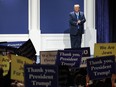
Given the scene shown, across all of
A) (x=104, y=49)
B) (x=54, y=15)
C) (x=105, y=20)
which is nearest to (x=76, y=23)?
(x=54, y=15)

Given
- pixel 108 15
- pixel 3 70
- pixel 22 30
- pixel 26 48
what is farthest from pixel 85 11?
pixel 3 70

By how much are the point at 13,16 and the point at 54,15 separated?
144cm

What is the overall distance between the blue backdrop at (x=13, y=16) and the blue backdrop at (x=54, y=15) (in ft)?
2.00

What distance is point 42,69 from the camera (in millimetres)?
2527

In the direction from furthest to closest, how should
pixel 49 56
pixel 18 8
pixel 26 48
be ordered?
pixel 18 8
pixel 26 48
pixel 49 56

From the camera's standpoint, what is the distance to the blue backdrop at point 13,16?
11.3 metres

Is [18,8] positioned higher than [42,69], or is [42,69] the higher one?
[18,8]

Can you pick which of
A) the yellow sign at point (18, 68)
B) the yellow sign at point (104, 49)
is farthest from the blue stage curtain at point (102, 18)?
the yellow sign at point (18, 68)

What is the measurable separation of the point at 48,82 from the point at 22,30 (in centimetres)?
913

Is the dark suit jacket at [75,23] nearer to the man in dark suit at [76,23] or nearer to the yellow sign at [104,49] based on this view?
the man in dark suit at [76,23]

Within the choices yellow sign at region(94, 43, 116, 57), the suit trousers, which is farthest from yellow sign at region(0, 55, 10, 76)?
the suit trousers

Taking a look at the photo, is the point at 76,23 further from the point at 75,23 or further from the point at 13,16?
the point at 13,16

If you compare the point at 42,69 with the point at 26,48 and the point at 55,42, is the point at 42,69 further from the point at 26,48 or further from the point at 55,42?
the point at 55,42

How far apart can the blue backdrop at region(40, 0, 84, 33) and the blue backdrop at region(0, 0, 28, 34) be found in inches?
24.0
